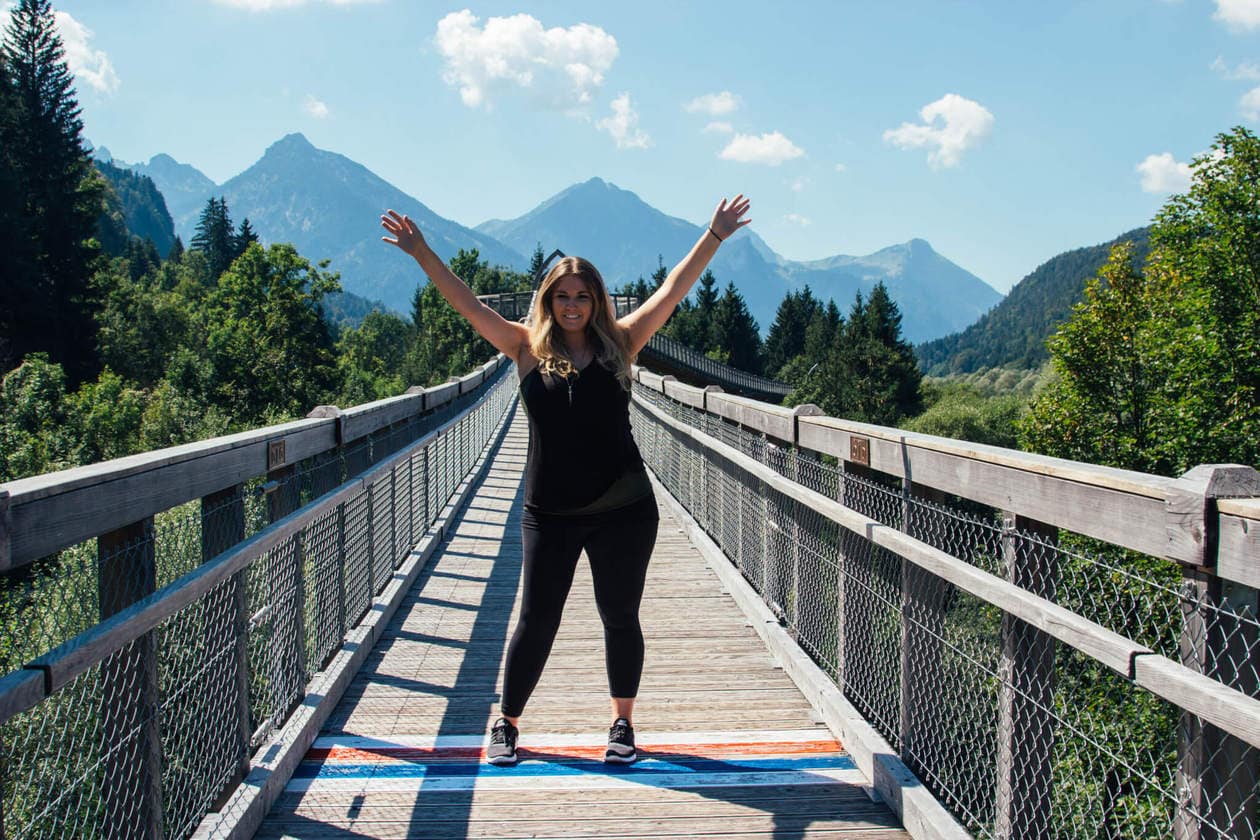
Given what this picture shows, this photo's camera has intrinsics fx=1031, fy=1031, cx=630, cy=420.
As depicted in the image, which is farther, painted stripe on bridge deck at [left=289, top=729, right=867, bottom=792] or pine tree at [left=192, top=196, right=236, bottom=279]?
pine tree at [left=192, top=196, right=236, bottom=279]

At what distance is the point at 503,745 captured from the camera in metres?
3.89

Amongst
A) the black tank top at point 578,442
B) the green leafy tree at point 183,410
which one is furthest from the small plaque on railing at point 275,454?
the green leafy tree at point 183,410

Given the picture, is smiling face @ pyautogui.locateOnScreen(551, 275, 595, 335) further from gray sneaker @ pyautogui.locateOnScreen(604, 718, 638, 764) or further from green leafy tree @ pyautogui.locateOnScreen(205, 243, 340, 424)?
green leafy tree @ pyautogui.locateOnScreen(205, 243, 340, 424)

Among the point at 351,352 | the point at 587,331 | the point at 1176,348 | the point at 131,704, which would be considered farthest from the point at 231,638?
the point at 351,352

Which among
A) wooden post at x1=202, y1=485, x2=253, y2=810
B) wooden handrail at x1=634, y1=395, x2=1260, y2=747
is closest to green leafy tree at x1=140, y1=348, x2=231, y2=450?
wooden post at x1=202, y1=485, x2=253, y2=810

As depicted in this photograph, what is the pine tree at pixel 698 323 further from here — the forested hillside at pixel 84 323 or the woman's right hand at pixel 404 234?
the woman's right hand at pixel 404 234

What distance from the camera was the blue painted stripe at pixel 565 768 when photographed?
12.5 feet

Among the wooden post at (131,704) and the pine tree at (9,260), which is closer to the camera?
the wooden post at (131,704)

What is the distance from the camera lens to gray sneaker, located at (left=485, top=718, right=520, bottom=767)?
3.87 m

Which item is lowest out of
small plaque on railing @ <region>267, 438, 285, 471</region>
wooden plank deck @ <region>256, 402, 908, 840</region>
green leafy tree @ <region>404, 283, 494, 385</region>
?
wooden plank deck @ <region>256, 402, 908, 840</region>

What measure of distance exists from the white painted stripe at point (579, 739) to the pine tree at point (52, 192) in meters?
66.2

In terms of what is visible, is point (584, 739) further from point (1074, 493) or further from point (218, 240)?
point (218, 240)

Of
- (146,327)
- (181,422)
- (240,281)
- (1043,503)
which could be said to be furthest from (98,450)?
(1043,503)

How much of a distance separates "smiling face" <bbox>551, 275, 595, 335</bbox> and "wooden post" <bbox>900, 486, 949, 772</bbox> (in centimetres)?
128
